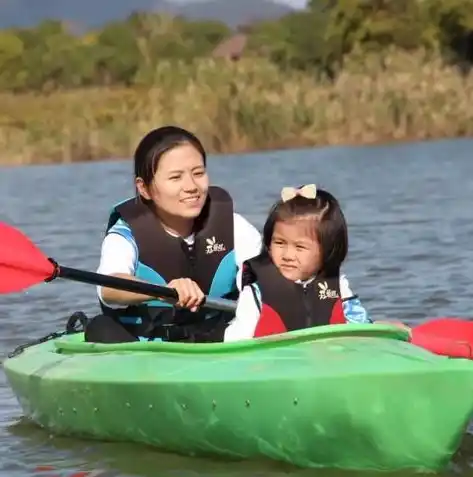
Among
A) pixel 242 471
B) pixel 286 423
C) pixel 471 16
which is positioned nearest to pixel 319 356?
pixel 286 423

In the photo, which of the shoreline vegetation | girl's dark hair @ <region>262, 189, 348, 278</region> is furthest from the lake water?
girl's dark hair @ <region>262, 189, 348, 278</region>

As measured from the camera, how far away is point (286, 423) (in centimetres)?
431

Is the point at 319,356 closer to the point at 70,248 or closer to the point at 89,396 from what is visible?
the point at 89,396

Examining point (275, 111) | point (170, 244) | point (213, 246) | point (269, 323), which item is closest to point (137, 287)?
point (170, 244)

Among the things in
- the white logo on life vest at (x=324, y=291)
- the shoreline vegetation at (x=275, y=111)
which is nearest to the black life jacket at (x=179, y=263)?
the white logo on life vest at (x=324, y=291)

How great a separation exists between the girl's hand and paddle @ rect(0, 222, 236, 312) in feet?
0.07

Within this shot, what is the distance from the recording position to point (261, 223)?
12.9 metres

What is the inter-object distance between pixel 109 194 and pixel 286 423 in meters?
13.1

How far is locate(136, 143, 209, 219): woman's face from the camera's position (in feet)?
16.9

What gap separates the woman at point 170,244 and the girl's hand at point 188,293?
0.37 ft

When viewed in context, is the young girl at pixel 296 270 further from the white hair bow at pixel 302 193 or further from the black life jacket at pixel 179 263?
the black life jacket at pixel 179 263

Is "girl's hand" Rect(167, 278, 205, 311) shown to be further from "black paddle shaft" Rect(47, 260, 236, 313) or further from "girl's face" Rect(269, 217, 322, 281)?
"girl's face" Rect(269, 217, 322, 281)

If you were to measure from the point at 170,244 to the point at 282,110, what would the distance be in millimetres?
16037

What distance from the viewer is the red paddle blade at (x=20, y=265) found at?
208 inches
